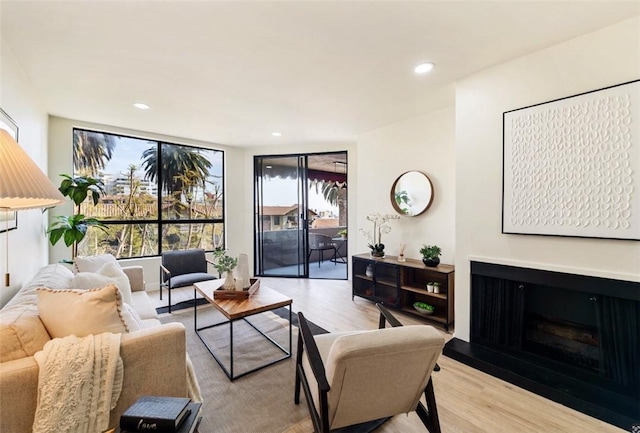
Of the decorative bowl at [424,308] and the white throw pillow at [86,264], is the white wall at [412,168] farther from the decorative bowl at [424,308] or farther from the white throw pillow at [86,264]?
the white throw pillow at [86,264]

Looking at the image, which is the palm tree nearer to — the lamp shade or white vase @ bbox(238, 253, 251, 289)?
white vase @ bbox(238, 253, 251, 289)

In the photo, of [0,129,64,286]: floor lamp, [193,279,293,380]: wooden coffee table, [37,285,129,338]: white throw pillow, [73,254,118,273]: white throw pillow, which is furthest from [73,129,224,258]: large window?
[37,285,129,338]: white throw pillow

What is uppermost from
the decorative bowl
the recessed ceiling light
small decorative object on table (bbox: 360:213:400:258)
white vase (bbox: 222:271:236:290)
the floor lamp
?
the recessed ceiling light

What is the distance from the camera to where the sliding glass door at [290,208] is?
17.6 ft

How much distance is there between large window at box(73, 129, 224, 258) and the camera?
4.08 metres

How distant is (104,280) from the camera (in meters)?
2.09

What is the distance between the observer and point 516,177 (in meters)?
2.29

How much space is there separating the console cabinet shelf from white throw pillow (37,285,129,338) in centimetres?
286

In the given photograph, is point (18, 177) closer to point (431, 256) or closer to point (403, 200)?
A: point (431, 256)

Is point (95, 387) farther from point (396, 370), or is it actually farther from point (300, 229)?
point (300, 229)

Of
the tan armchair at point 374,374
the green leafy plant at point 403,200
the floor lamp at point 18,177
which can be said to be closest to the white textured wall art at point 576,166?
the green leafy plant at point 403,200

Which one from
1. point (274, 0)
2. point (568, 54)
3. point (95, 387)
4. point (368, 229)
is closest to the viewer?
point (95, 387)

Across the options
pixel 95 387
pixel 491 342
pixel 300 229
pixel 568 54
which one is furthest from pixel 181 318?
pixel 568 54

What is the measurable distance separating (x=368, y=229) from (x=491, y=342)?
91.0 inches
